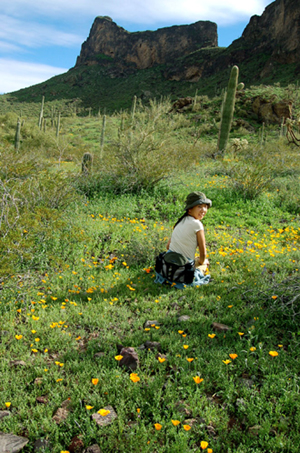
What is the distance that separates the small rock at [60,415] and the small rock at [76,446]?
7.3 inches

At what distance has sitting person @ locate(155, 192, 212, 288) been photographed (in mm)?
3900

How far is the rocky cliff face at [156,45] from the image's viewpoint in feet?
320

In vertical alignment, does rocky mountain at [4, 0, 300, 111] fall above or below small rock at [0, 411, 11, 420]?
above

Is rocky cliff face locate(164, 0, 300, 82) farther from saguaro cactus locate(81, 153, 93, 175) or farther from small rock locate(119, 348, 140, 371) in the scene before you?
small rock locate(119, 348, 140, 371)

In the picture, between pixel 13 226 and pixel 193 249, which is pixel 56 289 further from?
pixel 193 249

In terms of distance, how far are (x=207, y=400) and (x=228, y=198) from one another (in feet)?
20.5

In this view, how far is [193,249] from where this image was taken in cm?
402

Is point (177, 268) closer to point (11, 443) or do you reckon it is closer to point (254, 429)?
point (254, 429)

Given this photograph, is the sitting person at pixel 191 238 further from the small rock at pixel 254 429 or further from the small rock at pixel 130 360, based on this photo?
the small rock at pixel 254 429

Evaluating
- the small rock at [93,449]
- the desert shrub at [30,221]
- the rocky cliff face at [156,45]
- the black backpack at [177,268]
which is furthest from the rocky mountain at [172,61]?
the small rock at [93,449]

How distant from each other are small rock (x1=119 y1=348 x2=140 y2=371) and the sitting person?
1458 millimetres

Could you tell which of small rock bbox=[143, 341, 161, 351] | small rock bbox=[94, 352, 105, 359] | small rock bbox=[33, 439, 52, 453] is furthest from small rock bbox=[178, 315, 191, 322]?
small rock bbox=[33, 439, 52, 453]

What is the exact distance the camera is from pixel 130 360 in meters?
2.49

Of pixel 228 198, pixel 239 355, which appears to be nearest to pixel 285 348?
pixel 239 355
